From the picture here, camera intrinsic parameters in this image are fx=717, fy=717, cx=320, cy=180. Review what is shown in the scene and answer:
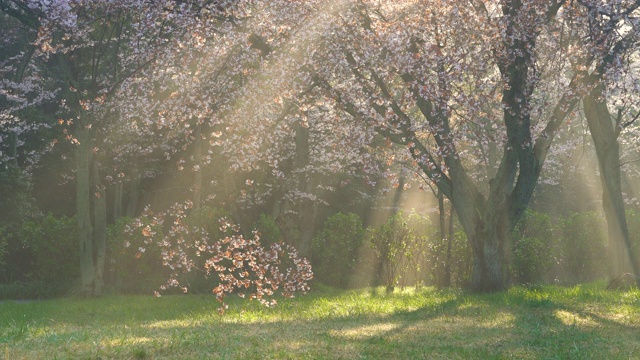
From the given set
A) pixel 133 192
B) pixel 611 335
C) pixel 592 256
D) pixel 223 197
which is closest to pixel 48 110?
pixel 133 192

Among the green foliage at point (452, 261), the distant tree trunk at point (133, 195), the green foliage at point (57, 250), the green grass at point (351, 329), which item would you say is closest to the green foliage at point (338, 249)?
the green foliage at point (452, 261)

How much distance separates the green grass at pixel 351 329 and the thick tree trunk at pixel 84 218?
4.19ft

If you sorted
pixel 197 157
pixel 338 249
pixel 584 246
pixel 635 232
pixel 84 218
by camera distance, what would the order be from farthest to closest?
1. pixel 635 232
2. pixel 584 246
3. pixel 338 249
4. pixel 197 157
5. pixel 84 218

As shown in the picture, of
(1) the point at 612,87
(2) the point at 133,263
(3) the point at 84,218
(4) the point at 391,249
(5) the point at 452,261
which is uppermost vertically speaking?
(1) the point at 612,87

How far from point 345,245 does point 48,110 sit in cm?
1265

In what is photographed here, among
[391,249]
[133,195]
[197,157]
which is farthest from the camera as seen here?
[133,195]

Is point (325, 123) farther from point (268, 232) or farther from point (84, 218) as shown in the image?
point (84, 218)

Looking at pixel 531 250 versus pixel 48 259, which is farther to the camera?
pixel 531 250

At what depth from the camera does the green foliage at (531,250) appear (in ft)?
69.1

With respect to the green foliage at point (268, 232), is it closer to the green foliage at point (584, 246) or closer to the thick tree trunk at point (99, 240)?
the thick tree trunk at point (99, 240)

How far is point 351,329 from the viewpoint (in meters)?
10.5

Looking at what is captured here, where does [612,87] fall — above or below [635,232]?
above

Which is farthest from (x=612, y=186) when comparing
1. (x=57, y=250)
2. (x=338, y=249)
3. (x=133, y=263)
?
(x=57, y=250)

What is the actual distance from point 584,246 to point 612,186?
5978 mm
